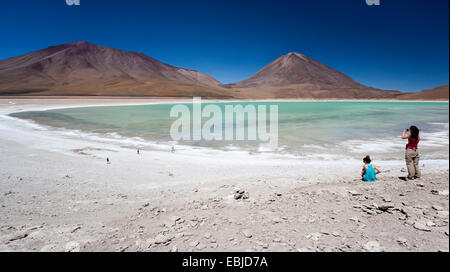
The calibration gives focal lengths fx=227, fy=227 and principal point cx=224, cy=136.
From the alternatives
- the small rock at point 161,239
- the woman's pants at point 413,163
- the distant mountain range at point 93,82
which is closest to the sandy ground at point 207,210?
the small rock at point 161,239

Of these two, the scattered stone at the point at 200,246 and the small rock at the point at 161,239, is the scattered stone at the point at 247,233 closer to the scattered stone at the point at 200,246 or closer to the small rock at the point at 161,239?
the scattered stone at the point at 200,246

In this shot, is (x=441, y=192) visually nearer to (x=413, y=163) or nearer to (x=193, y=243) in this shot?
(x=413, y=163)

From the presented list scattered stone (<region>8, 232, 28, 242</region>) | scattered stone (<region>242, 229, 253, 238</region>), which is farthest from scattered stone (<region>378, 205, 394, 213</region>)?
scattered stone (<region>8, 232, 28, 242</region>)

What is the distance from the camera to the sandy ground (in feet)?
8.55

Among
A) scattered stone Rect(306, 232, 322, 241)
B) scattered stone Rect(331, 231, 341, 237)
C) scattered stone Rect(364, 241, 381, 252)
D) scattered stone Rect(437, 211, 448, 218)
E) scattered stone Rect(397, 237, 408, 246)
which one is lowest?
scattered stone Rect(306, 232, 322, 241)

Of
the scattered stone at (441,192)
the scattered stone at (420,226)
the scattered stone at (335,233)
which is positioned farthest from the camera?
the scattered stone at (441,192)

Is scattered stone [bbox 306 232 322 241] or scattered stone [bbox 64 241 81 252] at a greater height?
scattered stone [bbox 306 232 322 241]

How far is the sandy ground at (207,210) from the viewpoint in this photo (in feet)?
8.55

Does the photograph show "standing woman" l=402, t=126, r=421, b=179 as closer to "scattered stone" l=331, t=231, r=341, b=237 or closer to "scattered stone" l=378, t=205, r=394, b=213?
"scattered stone" l=378, t=205, r=394, b=213

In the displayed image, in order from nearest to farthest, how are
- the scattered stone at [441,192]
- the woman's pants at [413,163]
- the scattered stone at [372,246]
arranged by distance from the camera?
the scattered stone at [372,246], the scattered stone at [441,192], the woman's pants at [413,163]

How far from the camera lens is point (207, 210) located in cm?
361

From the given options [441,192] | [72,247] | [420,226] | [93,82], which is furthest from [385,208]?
[93,82]
